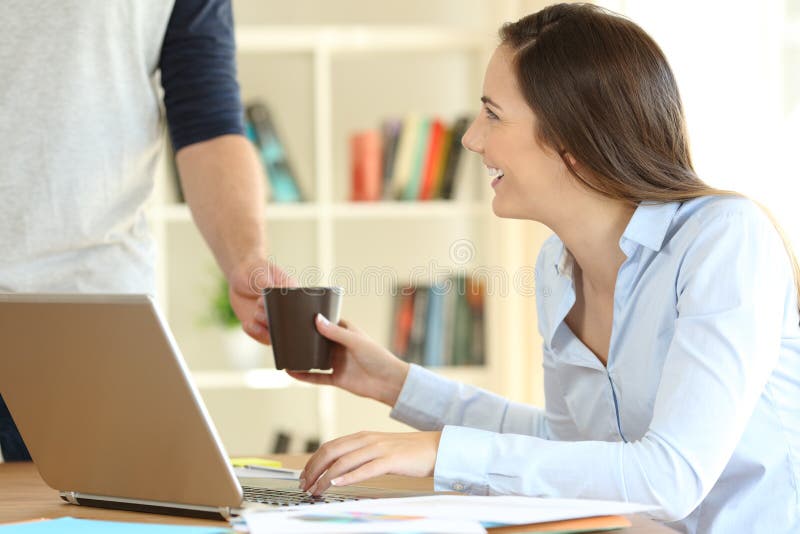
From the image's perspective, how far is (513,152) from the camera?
132cm

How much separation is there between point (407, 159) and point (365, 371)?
6.08 ft

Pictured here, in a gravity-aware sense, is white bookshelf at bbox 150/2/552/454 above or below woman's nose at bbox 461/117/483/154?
below

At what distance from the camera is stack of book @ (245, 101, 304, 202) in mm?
3182

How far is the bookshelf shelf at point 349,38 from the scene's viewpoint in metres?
3.16

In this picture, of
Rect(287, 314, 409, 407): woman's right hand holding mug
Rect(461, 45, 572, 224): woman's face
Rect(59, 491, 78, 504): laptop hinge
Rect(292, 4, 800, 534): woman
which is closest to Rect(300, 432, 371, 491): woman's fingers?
Rect(292, 4, 800, 534): woman

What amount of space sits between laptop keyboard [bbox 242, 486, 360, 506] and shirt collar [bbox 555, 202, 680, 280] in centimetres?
48

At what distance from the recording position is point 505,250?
313 centimetres

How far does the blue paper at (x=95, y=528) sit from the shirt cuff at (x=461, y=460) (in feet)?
0.88

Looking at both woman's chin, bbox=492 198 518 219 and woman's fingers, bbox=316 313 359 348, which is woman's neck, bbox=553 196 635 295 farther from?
woman's fingers, bbox=316 313 359 348

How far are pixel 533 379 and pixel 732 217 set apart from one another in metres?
1.92

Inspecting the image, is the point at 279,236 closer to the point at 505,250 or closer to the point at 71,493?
the point at 505,250

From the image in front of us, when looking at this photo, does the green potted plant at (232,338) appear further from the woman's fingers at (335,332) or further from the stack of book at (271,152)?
the woman's fingers at (335,332)

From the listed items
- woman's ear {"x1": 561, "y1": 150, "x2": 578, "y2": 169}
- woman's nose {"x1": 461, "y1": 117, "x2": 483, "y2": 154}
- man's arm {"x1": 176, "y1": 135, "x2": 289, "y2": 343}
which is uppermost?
woman's nose {"x1": 461, "y1": 117, "x2": 483, "y2": 154}

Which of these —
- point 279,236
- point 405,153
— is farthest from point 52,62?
point 279,236
